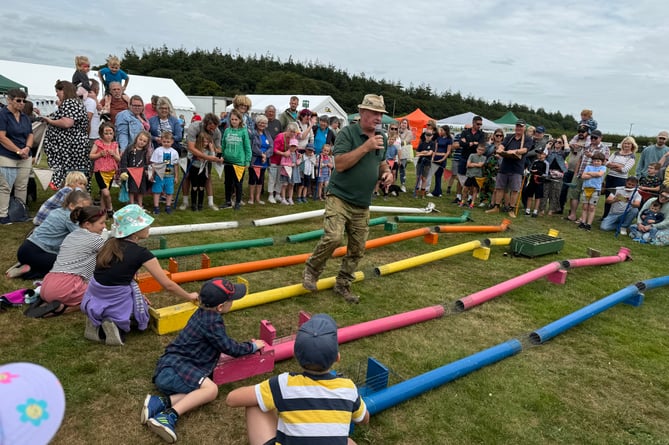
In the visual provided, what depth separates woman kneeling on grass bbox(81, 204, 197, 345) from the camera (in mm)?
3717

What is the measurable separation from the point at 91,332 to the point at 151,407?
1354mm

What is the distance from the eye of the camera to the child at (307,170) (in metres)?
10.7

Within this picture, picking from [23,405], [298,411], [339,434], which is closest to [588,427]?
[339,434]

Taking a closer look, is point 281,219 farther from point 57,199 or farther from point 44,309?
point 44,309

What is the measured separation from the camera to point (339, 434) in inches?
88.4

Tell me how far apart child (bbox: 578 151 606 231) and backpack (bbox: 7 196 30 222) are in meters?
11.8

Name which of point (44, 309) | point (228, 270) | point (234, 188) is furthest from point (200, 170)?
point (44, 309)

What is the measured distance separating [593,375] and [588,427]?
91cm

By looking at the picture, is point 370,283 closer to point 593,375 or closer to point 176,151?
point 593,375

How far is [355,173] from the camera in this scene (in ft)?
16.2

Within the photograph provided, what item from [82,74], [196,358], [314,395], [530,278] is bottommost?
[196,358]

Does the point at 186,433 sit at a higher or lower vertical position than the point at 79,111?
lower

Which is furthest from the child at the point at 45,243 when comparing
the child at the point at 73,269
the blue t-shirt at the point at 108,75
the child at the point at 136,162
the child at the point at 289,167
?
the blue t-shirt at the point at 108,75

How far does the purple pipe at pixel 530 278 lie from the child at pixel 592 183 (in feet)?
9.72
